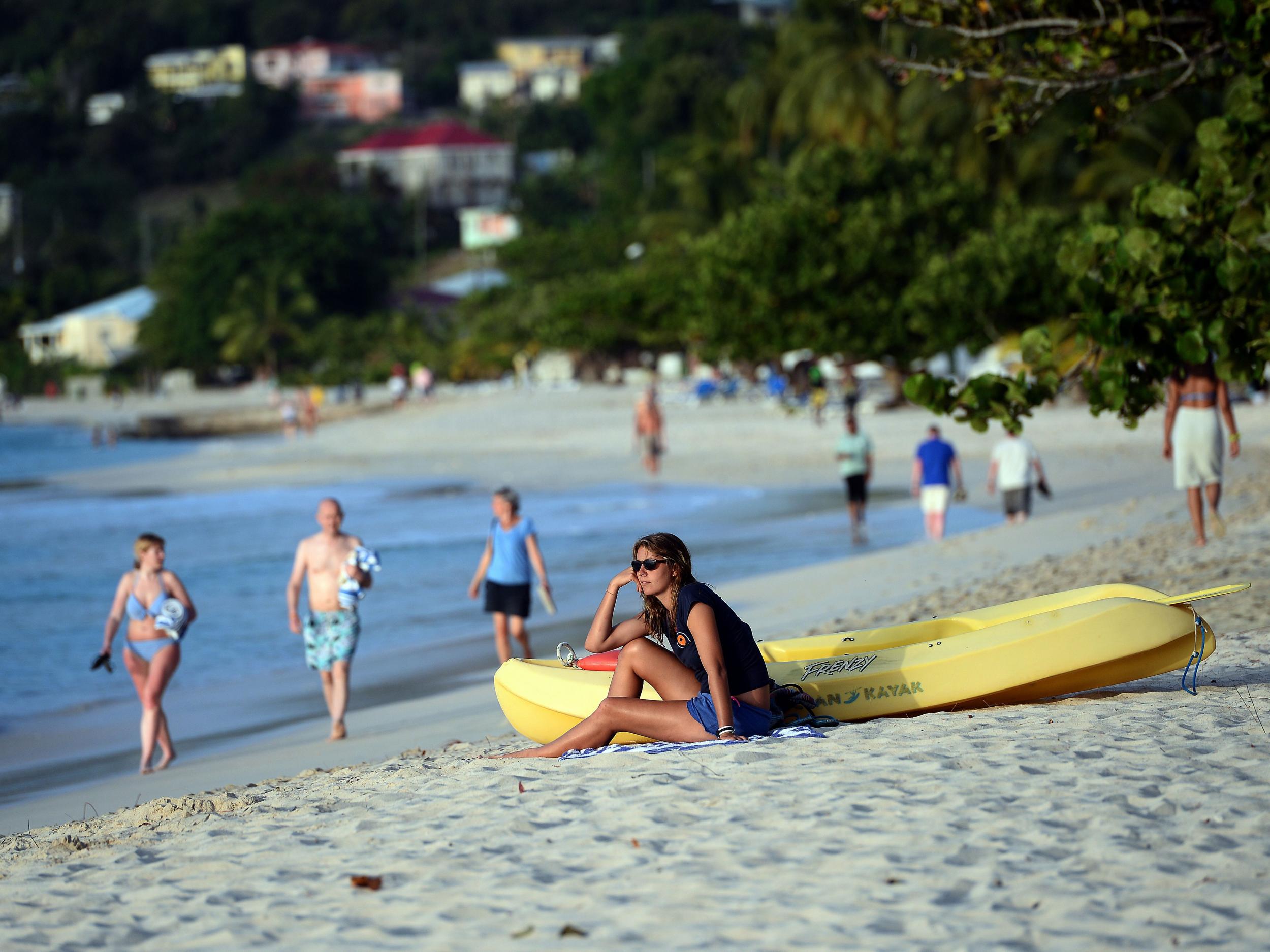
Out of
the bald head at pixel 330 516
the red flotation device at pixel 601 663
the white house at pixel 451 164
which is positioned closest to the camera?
the red flotation device at pixel 601 663

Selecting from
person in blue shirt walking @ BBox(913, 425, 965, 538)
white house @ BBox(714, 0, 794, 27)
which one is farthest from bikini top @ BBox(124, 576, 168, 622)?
white house @ BBox(714, 0, 794, 27)

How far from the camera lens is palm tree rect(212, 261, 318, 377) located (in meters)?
70.9

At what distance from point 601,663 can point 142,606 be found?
3104mm

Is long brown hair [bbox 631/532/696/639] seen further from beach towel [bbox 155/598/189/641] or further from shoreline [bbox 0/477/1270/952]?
beach towel [bbox 155/598/189/641]

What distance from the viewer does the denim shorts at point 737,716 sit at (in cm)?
602

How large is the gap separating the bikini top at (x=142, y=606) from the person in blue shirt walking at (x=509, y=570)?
2125mm

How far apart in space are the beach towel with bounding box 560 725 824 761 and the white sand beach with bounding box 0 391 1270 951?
0.29 feet

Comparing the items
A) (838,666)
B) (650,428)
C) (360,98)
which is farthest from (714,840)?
(360,98)

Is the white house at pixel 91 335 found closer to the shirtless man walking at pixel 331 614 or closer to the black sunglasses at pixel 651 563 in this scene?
the shirtless man walking at pixel 331 614

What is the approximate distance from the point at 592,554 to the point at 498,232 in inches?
3388

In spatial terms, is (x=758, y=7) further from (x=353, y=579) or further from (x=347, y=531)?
(x=353, y=579)

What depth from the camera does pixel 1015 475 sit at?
14789 millimetres

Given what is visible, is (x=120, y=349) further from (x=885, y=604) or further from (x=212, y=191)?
(x=885, y=604)

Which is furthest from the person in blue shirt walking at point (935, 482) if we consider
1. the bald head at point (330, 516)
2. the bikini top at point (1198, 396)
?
the bald head at point (330, 516)
